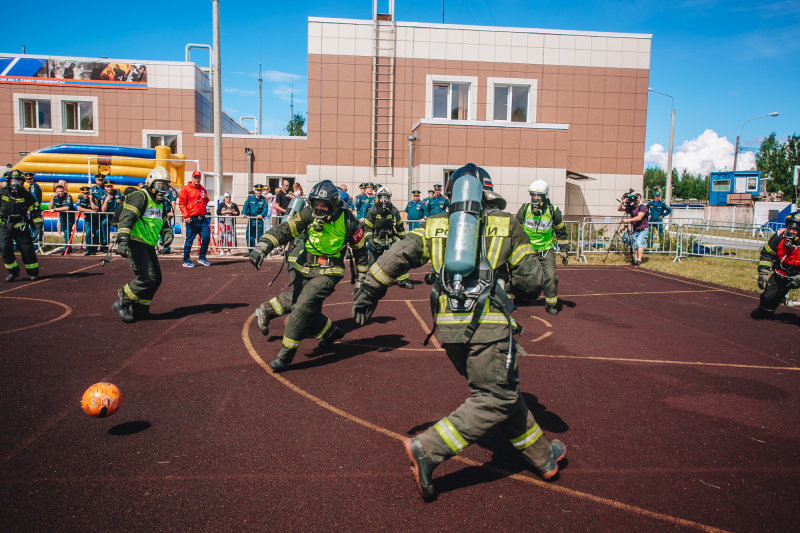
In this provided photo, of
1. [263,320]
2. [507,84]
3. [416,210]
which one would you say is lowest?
[263,320]

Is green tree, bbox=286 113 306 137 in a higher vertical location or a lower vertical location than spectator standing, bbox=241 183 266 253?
higher

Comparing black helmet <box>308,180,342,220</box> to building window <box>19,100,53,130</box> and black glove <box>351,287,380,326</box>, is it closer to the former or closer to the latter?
black glove <box>351,287,380,326</box>

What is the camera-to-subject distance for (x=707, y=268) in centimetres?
1648

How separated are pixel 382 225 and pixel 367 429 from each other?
8495mm

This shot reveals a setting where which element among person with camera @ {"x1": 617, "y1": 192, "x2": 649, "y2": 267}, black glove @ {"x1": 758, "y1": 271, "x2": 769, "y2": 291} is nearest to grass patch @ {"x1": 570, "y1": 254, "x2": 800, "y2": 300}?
person with camera @ {"x1": 617, "y1": 192, "x2": 649, "y2": 267}

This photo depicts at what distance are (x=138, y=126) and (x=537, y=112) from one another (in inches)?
713

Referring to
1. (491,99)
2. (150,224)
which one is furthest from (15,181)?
(491,99)

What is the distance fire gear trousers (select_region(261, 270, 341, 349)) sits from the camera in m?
6.24

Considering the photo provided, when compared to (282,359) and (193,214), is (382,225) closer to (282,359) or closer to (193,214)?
(193,214)

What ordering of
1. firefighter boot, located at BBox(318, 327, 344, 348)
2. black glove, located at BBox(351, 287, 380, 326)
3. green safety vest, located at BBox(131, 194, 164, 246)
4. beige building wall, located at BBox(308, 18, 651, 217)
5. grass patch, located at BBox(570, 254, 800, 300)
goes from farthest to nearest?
beige building wall, located at BBox(308, 18, 651, 217)
grass patch, located at BBox(570, 254, 800, 300)
green safety vest, located at BBox(131, 194, 164, 246)
firefighter boot, located at BBox(318, 327, 344, 348)
black glove, located at BBox(351, 287, 380, 326)

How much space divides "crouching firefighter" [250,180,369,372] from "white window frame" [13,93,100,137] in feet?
73.9

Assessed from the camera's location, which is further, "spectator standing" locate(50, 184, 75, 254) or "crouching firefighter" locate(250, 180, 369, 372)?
"spectator standing" locate(50, 184, 75, 254)

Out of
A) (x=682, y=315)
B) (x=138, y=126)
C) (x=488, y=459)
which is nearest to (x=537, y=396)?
(x=488, y=459)

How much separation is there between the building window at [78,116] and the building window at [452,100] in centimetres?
1582
